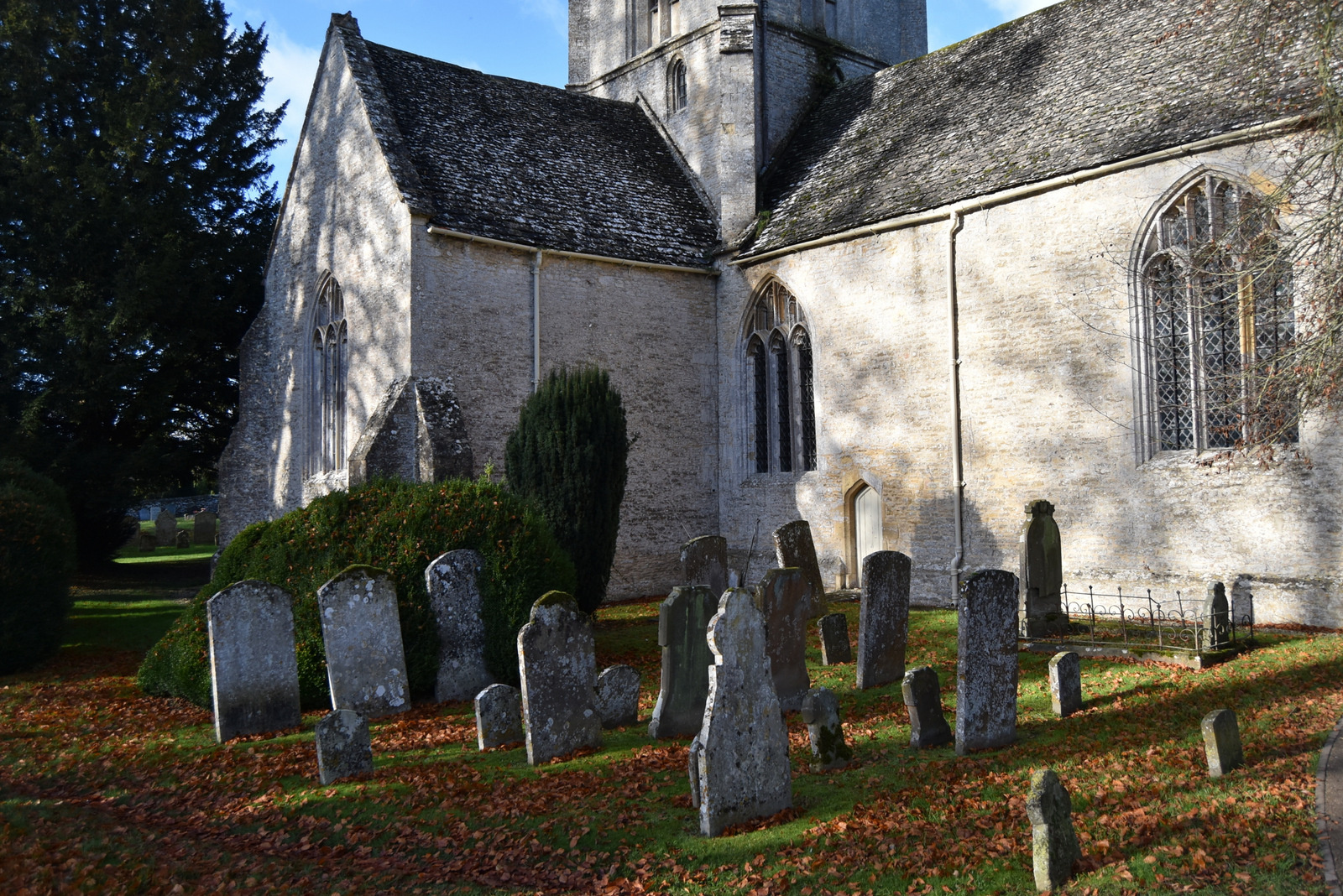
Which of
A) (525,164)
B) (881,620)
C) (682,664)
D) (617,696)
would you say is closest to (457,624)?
(617,696)

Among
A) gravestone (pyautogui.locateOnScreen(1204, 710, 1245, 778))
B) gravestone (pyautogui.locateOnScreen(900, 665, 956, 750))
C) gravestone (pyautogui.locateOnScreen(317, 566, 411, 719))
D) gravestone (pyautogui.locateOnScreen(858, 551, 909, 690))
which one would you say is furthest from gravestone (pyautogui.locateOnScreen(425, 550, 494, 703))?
gravestone (pyautogui.locateOnScreen(1204, 710, 1245, 778))

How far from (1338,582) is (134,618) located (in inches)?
732

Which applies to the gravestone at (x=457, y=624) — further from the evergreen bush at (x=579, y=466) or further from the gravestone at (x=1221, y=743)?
the gravestone at (x=1221, y=743)

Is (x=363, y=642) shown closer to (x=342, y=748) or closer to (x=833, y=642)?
(x=342, y=748)

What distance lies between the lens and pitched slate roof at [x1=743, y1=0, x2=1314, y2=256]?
13.1 metres

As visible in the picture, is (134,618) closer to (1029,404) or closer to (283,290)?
(283,290)

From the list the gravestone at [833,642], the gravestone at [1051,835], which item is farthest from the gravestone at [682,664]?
the gravestone at [1051,835]

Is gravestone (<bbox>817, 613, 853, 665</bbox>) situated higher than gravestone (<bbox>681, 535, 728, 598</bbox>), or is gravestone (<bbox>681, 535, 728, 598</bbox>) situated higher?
gravestone (<bbox>681, 535, 728, 598</bbox>)

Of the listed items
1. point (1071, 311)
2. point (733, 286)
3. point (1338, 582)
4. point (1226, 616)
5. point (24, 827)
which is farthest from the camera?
point (733, 286)

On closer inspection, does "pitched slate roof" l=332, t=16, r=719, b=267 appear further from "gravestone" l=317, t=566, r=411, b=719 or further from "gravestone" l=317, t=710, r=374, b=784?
"gravestone" l=317, t=710, r=374, b=784

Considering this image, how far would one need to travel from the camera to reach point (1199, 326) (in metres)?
13.2

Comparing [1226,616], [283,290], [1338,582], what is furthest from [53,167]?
[1338,582]

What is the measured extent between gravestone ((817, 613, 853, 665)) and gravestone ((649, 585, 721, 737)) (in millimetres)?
3240

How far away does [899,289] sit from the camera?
53.8 feet
